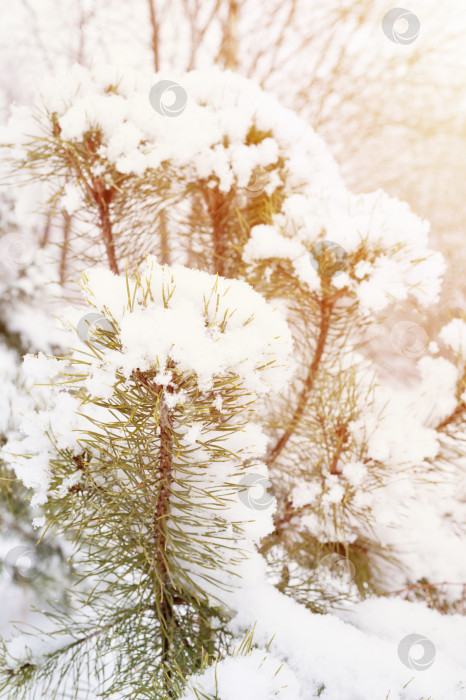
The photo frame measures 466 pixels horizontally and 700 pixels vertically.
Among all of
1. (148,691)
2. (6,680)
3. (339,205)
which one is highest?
(339,205)

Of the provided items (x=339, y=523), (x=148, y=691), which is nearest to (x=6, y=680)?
(x=148, y=691)

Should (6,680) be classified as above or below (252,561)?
below

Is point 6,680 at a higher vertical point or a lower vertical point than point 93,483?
lower

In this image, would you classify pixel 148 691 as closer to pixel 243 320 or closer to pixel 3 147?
pixel 243 320

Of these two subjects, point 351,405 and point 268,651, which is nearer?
point 268,651

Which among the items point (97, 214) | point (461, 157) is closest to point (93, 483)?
point (97, 214)

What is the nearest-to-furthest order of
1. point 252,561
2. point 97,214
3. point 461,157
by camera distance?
point 252,561
point 97,214
point 461,157

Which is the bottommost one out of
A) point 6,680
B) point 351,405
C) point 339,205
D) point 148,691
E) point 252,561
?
point 6,680

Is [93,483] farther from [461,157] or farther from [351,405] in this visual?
[461,157]

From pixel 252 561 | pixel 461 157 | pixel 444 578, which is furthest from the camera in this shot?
pixel 461 157
